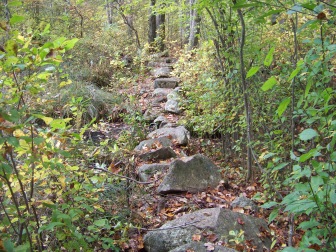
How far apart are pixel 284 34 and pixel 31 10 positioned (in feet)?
35.9

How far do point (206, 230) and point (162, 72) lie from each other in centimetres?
786

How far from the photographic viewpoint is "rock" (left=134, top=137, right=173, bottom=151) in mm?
5512

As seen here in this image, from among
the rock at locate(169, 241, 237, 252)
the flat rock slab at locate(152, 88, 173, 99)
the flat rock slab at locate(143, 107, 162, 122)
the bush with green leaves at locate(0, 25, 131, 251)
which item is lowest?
the flat rock slab at locate(143, 107, 162, 122)

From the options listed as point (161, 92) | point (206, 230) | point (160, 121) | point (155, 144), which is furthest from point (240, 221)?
point (161, 92)

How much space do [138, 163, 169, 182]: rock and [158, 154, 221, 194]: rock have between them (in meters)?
0.40

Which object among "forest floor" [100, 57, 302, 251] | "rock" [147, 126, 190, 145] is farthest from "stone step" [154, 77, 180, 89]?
"forest floor" [100, 57, 302, 251]

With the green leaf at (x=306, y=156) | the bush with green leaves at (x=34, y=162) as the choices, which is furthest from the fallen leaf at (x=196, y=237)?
the green leaf at (x=306, y=156)

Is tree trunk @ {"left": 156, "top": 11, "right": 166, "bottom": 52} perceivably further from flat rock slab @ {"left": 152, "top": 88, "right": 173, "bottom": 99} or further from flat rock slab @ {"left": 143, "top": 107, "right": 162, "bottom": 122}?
flat rock slab @ {"left": 143, "top": 107, "right": 162, "bottom": 122}

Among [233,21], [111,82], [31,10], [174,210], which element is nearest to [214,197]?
[174,210]

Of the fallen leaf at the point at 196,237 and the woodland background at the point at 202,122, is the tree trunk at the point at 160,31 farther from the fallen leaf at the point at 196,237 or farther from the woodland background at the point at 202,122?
the fallen leaf at the point at 196,237

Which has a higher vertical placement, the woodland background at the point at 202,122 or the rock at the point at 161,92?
the woodland background at the point at 202,122

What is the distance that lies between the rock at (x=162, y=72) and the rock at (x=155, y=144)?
485 cm

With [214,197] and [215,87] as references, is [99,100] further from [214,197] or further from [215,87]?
[214,197]

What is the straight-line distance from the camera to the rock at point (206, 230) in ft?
10.1
